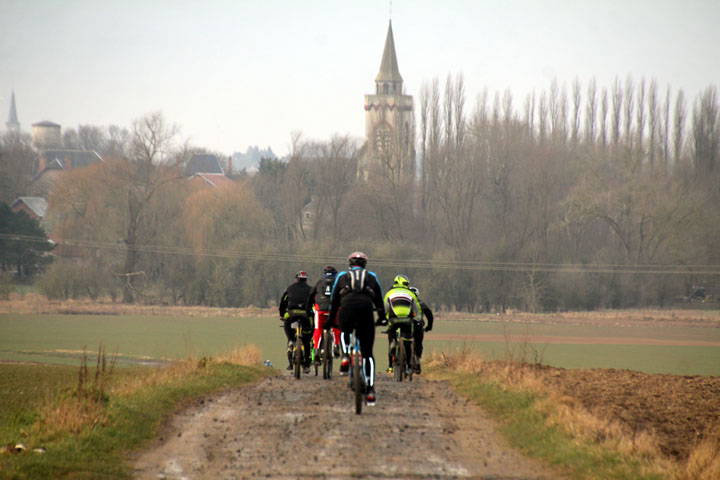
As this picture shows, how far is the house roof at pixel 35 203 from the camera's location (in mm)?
97906

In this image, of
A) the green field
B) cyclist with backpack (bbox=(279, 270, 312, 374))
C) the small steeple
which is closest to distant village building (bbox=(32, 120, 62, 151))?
the small steeple

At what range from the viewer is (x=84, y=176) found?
254 ft

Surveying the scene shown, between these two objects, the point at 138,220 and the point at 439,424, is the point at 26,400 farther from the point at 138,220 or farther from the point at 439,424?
the point at 138,220

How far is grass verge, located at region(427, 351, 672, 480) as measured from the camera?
8.17m

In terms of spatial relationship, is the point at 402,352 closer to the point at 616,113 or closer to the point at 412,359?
the point at 412,359

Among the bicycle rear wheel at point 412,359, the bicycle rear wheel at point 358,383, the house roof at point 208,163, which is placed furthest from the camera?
the house roof at point 208,163

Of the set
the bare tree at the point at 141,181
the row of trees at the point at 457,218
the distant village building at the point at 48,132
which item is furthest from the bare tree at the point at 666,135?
the distant village building at the point at 48,132

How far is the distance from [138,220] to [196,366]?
6375 cm

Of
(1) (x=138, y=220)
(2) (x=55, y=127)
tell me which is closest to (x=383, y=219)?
(1) (x=138, y=220)

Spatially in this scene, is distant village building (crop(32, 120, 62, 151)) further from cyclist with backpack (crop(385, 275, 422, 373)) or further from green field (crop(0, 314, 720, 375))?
cyclist with backpack (crop(385, 275, 422, 373))

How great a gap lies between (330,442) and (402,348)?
19.8 feet

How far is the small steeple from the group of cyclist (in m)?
117

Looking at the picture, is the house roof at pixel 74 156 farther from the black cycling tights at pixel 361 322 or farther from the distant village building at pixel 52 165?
the black cycling tights at pixel 361 322

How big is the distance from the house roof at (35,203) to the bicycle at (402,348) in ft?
296
